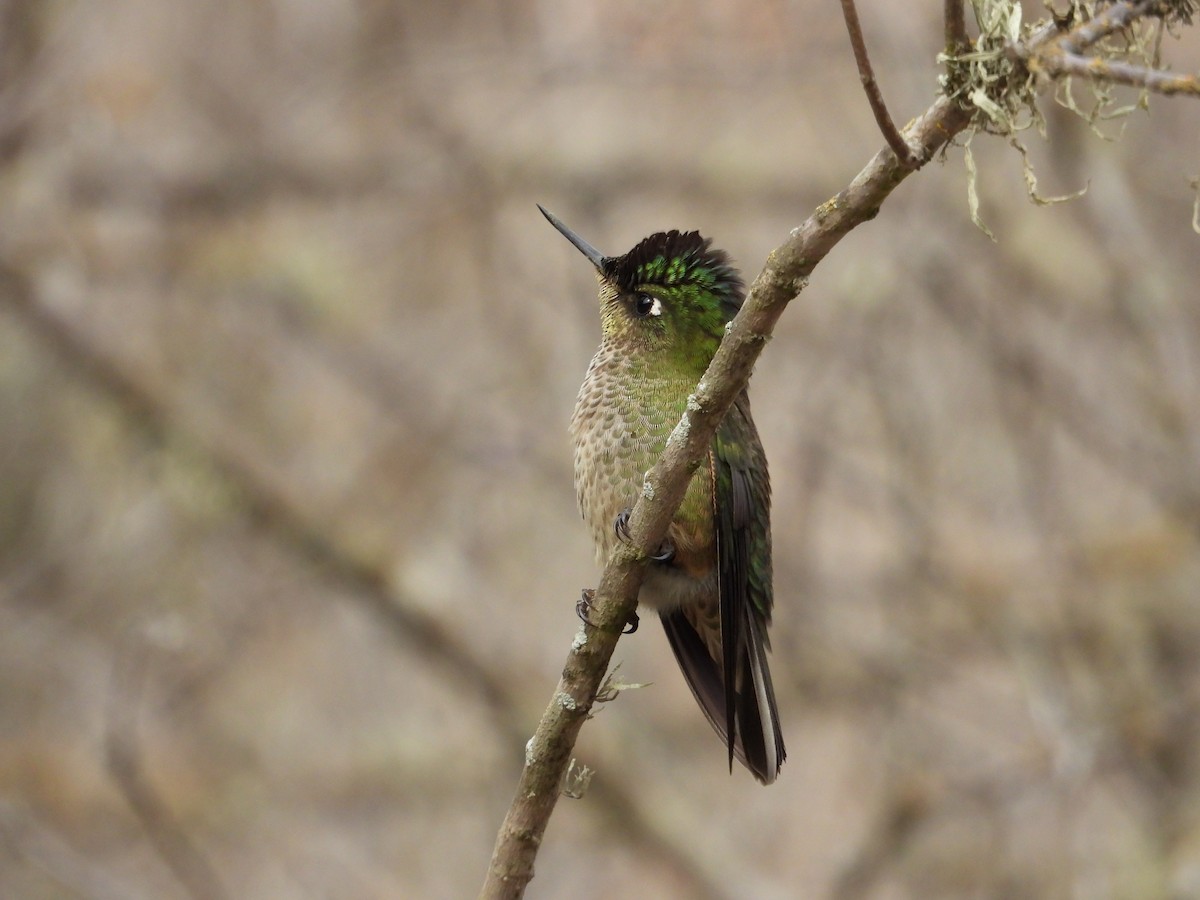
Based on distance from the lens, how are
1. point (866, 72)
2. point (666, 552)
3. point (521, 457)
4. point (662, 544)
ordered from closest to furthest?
point (866, 72)
point (662, 544)
point (666, 552)
point (521, 457)

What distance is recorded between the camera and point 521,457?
7.84 meters

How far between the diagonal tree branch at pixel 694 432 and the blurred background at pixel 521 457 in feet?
12.2

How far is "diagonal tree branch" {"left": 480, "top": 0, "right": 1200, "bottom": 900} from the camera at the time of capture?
6.62 ft

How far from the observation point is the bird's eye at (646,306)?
399cm

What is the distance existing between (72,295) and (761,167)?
13.5 feet

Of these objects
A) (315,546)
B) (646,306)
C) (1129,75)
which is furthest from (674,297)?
(315,546)

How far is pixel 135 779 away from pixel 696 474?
3182 mm

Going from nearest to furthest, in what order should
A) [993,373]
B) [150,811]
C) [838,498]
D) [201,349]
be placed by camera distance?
1. [150,811]
2. [993,373]
3. [838,498]
4. [201,349]

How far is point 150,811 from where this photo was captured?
5.65 m

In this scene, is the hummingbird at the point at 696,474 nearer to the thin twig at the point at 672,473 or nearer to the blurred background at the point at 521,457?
the thin twig at the point at 672,473

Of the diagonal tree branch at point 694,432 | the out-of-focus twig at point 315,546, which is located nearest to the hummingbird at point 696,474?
the diagonal tree branch at point 694,432

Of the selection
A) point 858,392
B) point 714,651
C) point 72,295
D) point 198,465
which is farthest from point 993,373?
point 72,295

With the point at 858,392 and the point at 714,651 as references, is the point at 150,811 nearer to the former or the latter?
the point at 714,651

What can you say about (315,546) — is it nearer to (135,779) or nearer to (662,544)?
(135,779)
